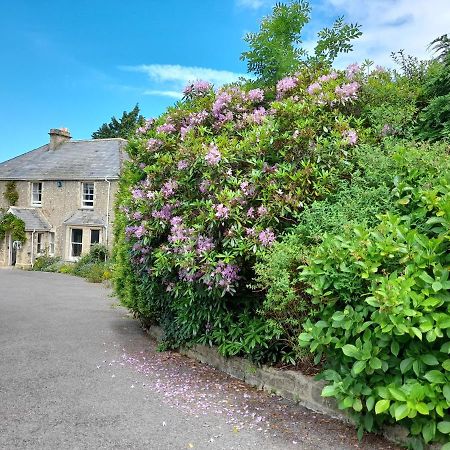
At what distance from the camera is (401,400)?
3.38m

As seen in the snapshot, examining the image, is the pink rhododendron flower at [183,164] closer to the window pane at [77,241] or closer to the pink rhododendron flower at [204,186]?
the pink rhododendron flower at [204,186]

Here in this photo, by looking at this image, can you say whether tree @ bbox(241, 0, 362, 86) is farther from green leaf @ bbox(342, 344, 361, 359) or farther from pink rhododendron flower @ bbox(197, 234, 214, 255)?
green leaf @ bbox(342, 344, 361, 359)

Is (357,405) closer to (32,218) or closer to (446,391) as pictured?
(446,391)

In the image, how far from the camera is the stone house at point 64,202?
27.4 meters

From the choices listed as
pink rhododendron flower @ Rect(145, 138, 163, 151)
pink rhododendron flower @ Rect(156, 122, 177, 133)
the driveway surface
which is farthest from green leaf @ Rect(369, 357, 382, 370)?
pink rhododendron flower @ Rect(156, 122, 177, 133)

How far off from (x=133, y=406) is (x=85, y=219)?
24.0 m

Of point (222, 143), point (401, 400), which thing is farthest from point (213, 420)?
point (222, 143)

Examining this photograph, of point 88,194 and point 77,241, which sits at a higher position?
point 88,194

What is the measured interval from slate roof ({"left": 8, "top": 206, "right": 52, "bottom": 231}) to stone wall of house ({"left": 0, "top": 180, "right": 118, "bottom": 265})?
31cm

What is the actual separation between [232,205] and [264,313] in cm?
125

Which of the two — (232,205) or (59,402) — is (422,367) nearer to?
(232,205)

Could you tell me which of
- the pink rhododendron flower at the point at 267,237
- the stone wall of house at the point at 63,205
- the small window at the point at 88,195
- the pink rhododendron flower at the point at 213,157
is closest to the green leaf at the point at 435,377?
the pink rhododendron flower at the point at 267,237

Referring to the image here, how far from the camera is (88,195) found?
28.2 m

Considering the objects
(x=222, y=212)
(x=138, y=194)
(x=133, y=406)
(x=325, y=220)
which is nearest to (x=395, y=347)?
(x=325, y=220)
